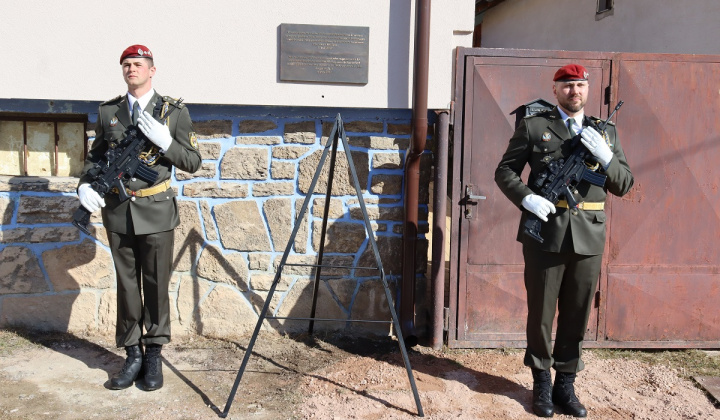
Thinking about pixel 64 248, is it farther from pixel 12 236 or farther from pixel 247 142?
pixel 247 142

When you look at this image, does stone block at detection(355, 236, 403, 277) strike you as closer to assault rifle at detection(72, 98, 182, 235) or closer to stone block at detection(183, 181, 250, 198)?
stone block at detection(183, 181, 250, 198)

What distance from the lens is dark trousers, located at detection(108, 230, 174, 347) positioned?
13.4 feet

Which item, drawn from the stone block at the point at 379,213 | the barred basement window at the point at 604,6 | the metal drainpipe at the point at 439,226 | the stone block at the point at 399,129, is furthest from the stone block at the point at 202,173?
the barred basement window at the point at 604,6

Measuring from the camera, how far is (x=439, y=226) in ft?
16.1

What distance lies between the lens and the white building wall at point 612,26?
23.5 ft

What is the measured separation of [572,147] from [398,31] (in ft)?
5.67

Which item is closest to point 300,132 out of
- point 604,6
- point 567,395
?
point 567,395

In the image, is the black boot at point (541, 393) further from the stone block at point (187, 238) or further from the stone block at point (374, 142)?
the stone block at point (187, 238)

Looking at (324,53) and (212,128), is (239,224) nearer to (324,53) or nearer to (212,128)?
(212,128)

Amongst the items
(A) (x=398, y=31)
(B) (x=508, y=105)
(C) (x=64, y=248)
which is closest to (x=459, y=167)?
(B) (x=508, y=105)

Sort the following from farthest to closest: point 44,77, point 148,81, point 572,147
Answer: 1. point 44,77
2. point 148,81
3. point 572,147

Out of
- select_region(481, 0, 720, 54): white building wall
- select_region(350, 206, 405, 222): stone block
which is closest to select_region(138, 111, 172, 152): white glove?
select_region(350, 206, 405, 222): stone block

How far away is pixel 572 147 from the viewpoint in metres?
3.76

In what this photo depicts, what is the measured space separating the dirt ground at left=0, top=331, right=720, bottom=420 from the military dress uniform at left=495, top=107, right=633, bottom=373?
1.41ft
